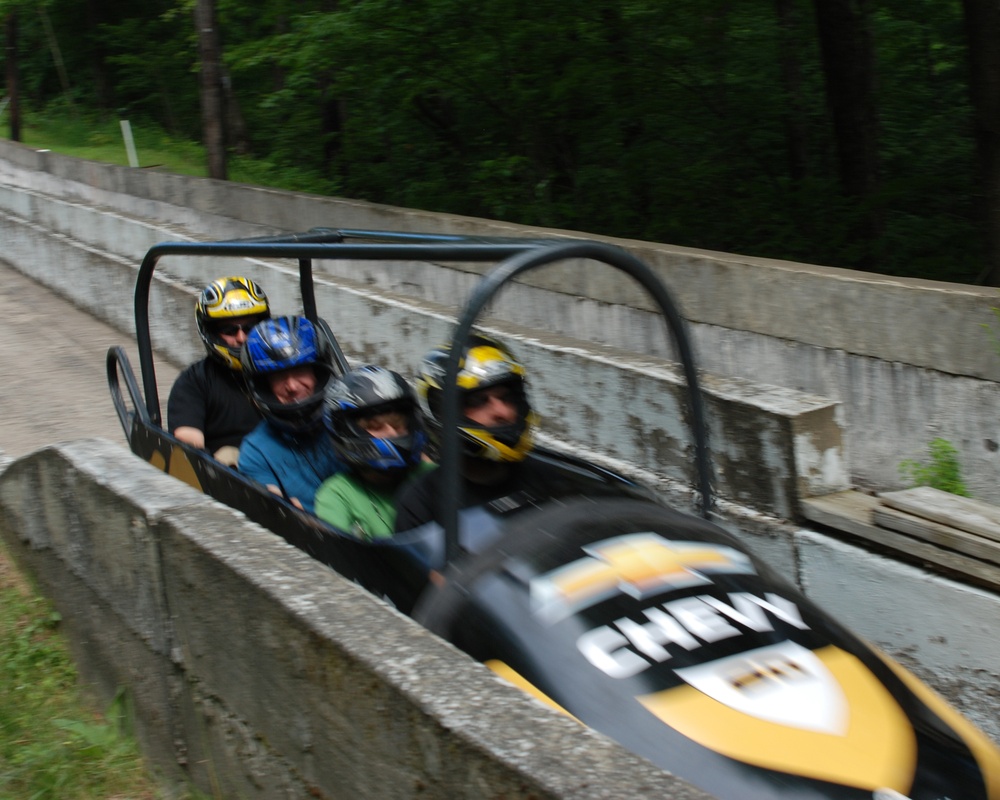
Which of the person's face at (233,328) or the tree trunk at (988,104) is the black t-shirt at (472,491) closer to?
the person's face at (233,328)

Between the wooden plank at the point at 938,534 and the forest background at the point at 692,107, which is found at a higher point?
the forest background at the point at 692,107

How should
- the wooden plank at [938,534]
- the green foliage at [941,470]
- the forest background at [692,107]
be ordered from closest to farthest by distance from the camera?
1. the wooden plank at [938,534]
2. the green foliage at [941,470]
3. the forest background at [692,107]

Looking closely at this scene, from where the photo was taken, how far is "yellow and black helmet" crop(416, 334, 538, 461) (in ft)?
11.2

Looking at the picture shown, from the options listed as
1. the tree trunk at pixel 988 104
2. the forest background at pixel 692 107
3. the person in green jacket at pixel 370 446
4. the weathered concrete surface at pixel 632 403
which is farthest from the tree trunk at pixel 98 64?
the person in green jacket at pixel 370 446

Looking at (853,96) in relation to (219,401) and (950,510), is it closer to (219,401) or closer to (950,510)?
(219,401)

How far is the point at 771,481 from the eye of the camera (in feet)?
15.1

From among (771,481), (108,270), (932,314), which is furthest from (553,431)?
(108,270)

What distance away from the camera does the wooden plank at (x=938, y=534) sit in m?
3.82

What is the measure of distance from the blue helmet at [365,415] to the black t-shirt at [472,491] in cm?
26

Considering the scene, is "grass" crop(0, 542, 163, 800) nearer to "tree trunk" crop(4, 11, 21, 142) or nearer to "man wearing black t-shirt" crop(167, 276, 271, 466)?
"man wearing black t-shirt" crop(167, 276, 271, 466)

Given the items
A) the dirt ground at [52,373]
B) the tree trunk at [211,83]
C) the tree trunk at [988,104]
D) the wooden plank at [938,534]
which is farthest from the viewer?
the tree trunk at [211,83]

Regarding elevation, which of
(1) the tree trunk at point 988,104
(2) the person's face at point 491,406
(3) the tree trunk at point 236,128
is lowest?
(2) the person's face at point 491,406

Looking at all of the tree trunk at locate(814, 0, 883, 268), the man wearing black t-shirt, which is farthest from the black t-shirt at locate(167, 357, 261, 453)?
the tree trunk at locate(814, 0, 883, 268)

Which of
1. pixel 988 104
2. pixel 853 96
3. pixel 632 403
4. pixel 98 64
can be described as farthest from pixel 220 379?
pixel 98 64
